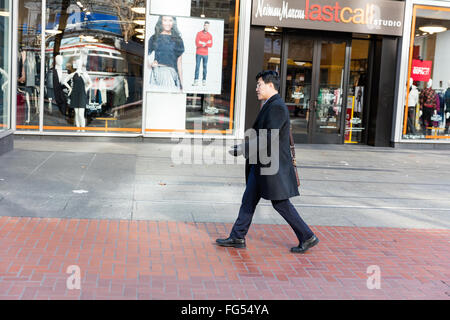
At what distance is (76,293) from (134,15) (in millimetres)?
10150

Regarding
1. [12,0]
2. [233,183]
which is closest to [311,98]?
[233,183]

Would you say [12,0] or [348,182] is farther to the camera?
[12,0]

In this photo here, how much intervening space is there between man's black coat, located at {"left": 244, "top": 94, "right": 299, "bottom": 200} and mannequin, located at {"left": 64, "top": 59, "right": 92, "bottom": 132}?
8.69 metres

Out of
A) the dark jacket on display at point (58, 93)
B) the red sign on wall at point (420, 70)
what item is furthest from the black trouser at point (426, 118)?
the dark jacket on display at point (58, 93)

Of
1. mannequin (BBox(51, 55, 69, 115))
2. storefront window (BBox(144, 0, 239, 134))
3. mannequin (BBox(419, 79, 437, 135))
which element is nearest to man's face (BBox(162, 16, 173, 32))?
storefront window (BBox(144, 0, 239, 134))

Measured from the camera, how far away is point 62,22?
12953 millimetres

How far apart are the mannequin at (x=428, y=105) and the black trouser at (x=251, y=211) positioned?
434 inches

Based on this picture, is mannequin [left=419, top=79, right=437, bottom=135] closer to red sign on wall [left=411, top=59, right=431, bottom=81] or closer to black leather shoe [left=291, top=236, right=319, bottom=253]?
red sign on wall [left=411, top=59, right=431, bottom=81]

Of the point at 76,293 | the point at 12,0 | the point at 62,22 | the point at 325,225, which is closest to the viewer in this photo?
the point at 76,293

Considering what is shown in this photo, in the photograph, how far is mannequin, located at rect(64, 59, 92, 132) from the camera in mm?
13172

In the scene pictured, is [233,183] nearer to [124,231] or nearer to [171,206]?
[171,206]

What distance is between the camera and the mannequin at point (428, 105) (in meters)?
15.3

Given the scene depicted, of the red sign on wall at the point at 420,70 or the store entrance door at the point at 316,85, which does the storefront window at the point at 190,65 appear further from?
the red sign on wall at the point at 420,70

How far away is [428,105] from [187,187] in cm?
954
